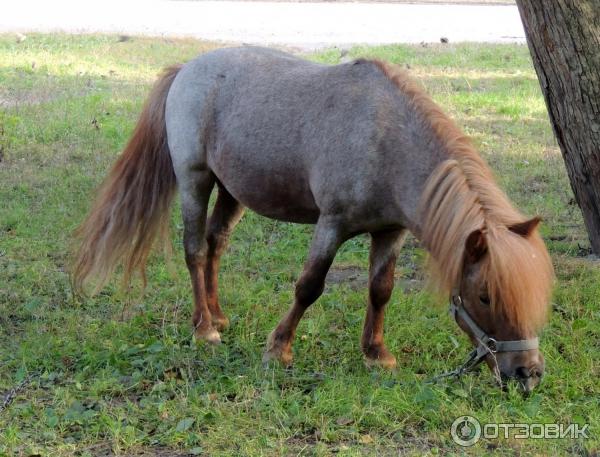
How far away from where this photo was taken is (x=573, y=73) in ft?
19.0

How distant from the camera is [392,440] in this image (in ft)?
13.9

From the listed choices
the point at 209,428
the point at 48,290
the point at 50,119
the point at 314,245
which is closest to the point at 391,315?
the point at 314,245

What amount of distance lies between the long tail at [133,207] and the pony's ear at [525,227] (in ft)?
8.33

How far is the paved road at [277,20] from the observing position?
1606cm

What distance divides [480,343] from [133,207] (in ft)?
8.39

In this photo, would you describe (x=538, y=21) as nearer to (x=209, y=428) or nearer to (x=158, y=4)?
(x=209, y=428)

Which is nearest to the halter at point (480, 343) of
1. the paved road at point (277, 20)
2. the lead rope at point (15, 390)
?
the lead rope at point (15, 390)

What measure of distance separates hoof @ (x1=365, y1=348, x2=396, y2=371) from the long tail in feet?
5.33

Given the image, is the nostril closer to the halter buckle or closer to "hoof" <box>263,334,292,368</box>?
the halter buckle

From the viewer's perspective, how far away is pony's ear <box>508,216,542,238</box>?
414 cm

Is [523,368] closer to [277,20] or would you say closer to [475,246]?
[475,246]

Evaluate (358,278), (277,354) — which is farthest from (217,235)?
(277,354)

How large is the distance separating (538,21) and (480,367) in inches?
89.0

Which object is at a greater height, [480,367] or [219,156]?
[219,156]
